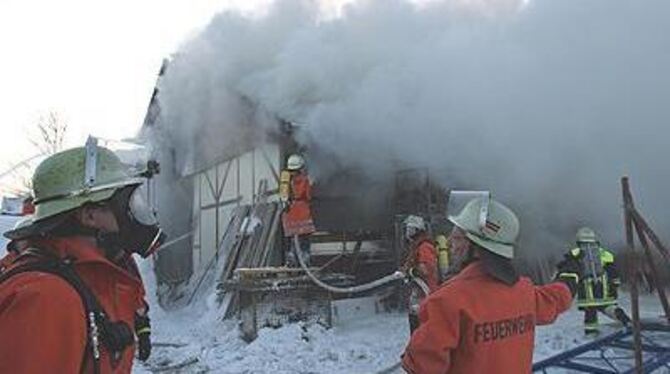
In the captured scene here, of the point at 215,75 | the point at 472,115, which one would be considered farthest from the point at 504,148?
the point at 215,75

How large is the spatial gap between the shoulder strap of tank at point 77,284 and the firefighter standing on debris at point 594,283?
7.12 metres

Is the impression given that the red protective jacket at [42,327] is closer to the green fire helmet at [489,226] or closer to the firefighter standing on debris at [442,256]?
the green fire helmet at [489,226]

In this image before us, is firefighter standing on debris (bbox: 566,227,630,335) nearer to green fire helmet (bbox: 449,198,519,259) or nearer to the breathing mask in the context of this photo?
green fire helmet (bbox: 449,198,519,259)

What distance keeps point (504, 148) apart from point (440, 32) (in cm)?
222

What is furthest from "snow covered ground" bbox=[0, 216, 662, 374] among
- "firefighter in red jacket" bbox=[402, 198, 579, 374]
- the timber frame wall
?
"firefighter in red jacket" bbox=[402, 198, 579, 374]

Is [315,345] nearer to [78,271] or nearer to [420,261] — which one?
[420,261]

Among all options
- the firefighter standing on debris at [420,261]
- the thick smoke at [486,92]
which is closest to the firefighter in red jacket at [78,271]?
the firefighter standing on debris at [420,261]

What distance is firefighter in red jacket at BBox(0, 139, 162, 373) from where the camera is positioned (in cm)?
159

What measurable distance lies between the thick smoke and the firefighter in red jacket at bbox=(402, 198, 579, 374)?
6010 millimetres

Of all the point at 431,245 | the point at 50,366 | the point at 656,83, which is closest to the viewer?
the point at 50,366

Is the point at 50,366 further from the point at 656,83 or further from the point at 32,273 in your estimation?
the point at 656,83

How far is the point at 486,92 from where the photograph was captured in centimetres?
997

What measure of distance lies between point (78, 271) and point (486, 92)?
8.68 m

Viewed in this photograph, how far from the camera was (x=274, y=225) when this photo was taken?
38.5ft
